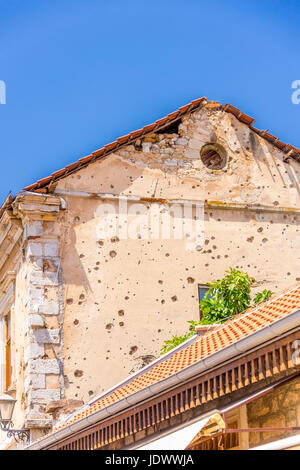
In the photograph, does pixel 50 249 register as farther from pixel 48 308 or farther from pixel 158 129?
pixel 158 129

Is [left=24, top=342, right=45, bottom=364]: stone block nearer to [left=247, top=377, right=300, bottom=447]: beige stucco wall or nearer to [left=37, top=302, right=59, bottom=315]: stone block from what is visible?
[left=37, top=302, right=59, bottom=315]: stone block

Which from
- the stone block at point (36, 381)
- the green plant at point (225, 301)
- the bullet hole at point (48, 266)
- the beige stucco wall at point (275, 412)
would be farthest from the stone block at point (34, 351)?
the beige stucco wall at point (275, 412)

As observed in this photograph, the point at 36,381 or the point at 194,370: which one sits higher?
the point at 36,381

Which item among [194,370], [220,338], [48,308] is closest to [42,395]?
[48,308]

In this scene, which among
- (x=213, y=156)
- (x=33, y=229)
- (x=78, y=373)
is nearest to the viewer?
(x=78, y=373)

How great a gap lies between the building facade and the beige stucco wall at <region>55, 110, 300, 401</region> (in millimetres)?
18

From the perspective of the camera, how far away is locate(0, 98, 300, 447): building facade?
14.5 meters

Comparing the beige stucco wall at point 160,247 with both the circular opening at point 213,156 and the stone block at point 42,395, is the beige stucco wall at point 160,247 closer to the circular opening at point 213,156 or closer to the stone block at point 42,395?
the circular opening at point 213,156

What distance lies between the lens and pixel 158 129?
52.3 feet

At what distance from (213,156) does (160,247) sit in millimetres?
2146

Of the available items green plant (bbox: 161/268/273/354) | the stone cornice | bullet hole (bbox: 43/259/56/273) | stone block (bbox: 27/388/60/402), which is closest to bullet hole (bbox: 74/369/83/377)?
stone block (bbox: 27/388/60/402)

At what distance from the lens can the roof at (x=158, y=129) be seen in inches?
597

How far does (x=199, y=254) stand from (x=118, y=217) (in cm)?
157
